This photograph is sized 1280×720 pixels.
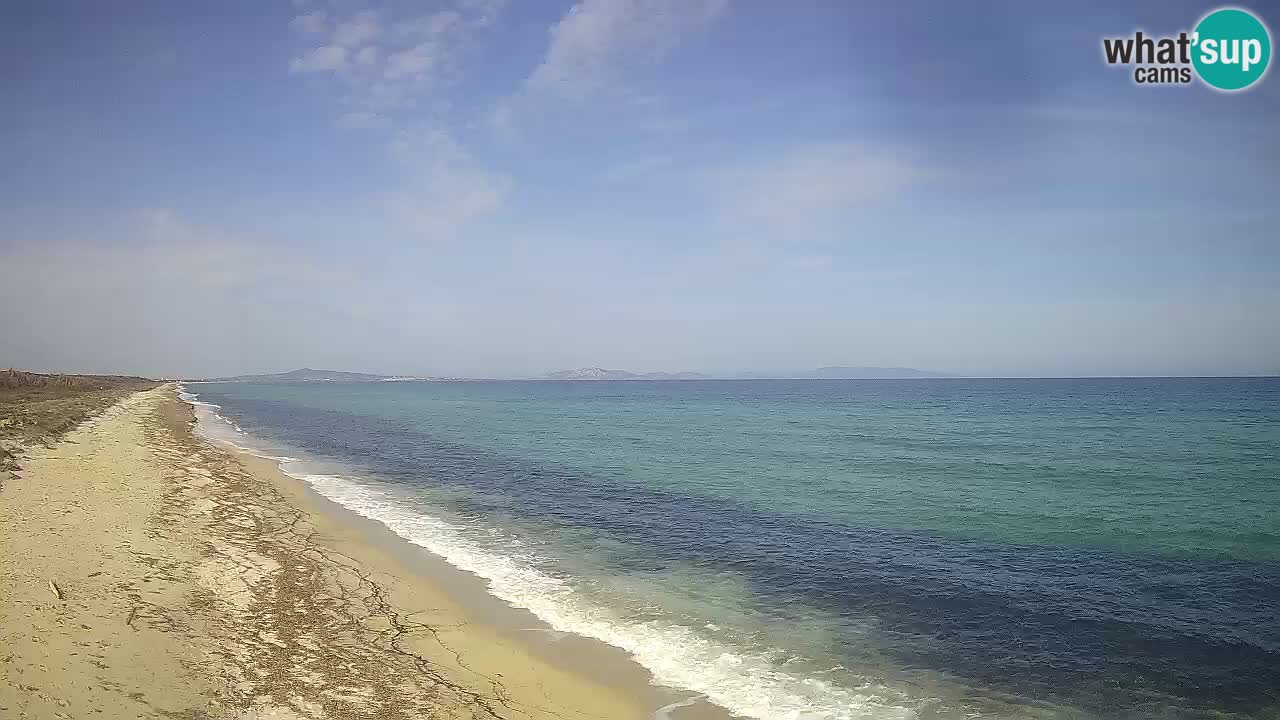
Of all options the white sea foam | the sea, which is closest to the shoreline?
the white sea foam

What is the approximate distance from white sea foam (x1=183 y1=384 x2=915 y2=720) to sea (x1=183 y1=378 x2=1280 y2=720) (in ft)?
0.15

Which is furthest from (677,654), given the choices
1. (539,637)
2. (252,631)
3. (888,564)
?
(888,564)

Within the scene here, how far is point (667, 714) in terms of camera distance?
8.64 meters

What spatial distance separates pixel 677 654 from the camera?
413 inches

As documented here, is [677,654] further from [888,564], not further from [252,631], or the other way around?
[888,564]

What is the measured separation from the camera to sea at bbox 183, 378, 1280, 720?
9.73 meters

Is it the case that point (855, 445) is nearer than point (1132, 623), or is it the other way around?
point (1132, 623)

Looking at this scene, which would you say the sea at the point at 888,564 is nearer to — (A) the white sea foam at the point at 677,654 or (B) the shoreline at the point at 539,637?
(A) the white sea foam at the point at 677,654

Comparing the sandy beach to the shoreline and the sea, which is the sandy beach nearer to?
the shoreline

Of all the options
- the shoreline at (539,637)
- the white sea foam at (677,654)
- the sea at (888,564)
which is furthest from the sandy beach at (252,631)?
the sea at (888,564)

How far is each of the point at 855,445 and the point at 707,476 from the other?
15678mm

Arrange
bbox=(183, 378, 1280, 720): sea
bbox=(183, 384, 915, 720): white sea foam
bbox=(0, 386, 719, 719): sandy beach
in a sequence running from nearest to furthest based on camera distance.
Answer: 1. bbox=(0, 386, 719, 719): sandy beach
2. bbox=(183, 384, 915, 720): white sea foam
3. bbox=(183, 378, 1280, 720): sea

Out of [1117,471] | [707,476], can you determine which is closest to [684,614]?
[707,476]

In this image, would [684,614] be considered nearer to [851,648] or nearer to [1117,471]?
[851,648]
